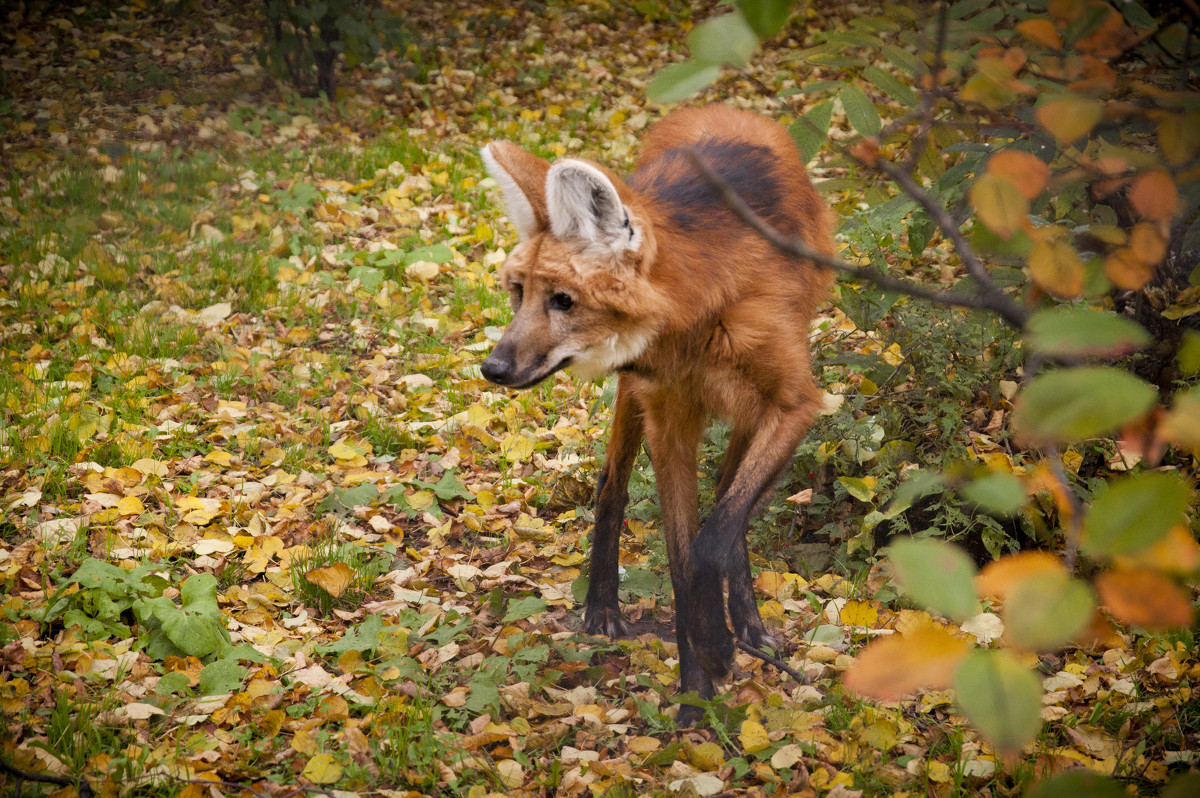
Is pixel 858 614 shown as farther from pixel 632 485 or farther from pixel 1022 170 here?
pixel 1022 170

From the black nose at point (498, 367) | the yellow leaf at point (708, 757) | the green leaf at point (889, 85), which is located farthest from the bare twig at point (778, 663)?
the green leaf at point (889, 85)

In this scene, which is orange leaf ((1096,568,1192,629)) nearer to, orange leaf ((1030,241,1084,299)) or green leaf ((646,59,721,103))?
orange leaf ((1030,241,1084,299))

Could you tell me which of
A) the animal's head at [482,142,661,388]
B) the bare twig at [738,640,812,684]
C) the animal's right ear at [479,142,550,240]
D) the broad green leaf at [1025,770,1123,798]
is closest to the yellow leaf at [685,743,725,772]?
the bare twig at [738,640,812,684]

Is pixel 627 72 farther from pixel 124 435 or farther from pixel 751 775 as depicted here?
pixel 751 775

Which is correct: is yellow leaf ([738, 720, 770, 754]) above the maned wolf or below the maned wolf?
below

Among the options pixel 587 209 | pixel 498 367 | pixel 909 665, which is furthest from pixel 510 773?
pixel 909 665

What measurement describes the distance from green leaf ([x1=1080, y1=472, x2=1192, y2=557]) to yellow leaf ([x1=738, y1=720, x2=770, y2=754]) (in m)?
1.72

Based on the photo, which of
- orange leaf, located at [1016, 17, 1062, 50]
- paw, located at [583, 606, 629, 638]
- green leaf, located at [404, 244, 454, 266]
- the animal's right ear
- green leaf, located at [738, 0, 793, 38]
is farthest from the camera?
green leaf, located at [404, 244, 454, 266]

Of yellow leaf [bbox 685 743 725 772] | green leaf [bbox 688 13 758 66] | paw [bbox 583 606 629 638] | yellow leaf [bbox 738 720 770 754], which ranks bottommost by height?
paw [bbox 583 606 629 638]

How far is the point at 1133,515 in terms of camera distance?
70cm

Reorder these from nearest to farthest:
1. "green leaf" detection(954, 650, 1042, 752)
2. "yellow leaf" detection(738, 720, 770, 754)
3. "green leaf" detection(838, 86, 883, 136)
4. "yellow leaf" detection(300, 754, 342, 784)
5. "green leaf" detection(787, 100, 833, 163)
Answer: "green leaf" detection(954, 650, 1042, 752)
"green leaf" detection(787, 100, 833, 163)
"green leaf" detection(838, 86, 883, 136)
"yellow leaf" detection(300, 754, 342, 784)
"yellow leaf" detection(738, 720, 770, 754)

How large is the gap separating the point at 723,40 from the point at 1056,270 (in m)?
0.48

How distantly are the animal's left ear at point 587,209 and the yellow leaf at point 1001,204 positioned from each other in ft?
4.33

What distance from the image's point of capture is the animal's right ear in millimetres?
2354
